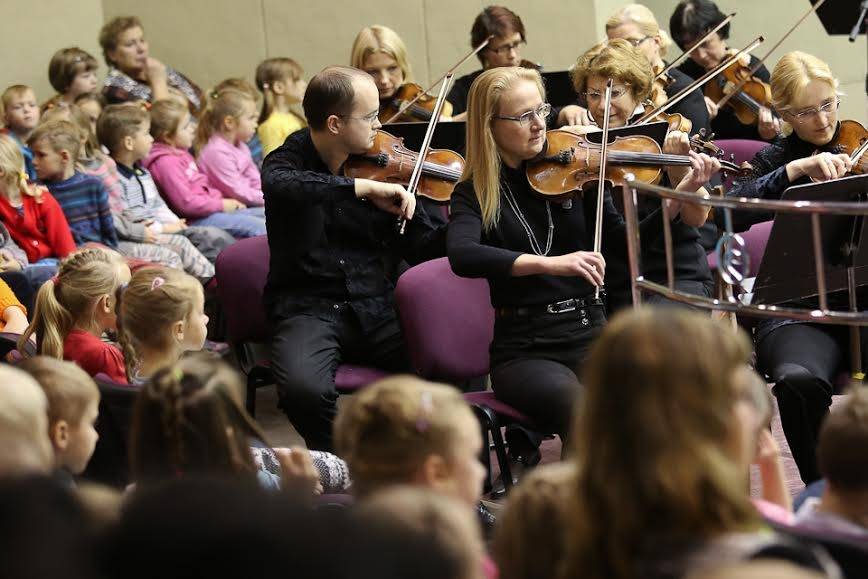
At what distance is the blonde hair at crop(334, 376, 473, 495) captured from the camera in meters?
1.93

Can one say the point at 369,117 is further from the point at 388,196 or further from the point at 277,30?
the point at 277,30

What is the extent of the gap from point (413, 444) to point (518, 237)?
146 centimetres

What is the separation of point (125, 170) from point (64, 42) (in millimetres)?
1807

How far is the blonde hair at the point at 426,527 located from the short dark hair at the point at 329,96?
225 centimetres

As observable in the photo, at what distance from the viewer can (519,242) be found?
333 cm

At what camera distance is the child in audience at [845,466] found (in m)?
1.88

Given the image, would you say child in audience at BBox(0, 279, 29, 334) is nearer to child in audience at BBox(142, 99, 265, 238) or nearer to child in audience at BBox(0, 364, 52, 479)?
child in audience at BBox(142, 99, 265, 238)

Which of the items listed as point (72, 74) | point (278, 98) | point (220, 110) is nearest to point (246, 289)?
point (220, 110)

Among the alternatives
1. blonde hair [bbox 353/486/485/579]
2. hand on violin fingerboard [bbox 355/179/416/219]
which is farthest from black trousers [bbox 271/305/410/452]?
blonde hair [bbox 353/486/485/579]

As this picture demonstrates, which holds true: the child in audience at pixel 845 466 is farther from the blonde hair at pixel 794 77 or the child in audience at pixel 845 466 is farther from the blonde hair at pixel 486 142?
the blonde hair at pixel 794 77

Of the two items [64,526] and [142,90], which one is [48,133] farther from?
[64,526]

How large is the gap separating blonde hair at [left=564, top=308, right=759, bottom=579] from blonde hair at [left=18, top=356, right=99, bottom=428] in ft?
3.47

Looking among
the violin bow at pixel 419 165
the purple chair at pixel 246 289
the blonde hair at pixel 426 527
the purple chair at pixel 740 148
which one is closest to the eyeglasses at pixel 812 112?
the violin bow at pixel 419 165

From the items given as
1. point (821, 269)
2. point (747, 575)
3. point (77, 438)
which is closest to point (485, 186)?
point (821, 269)
